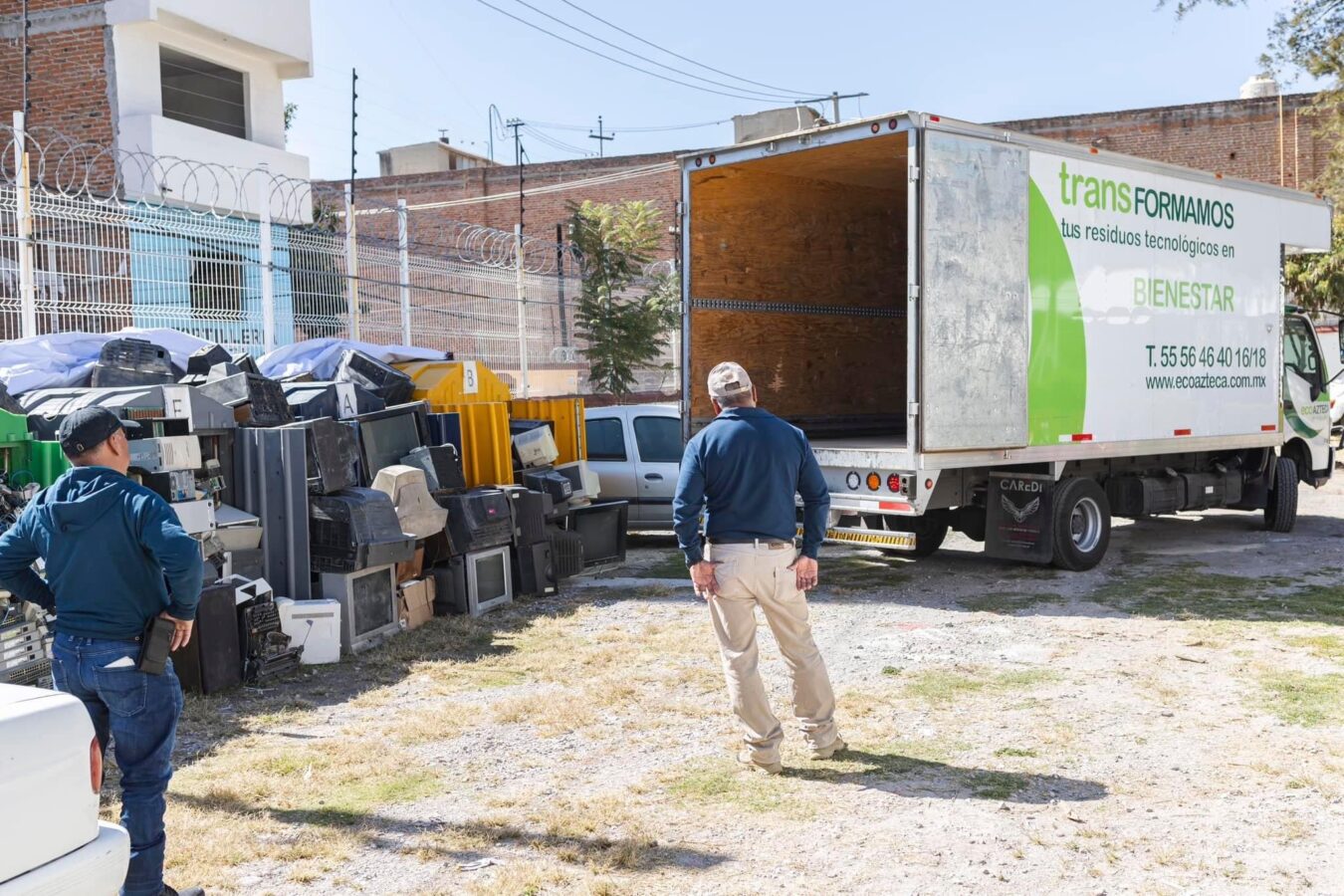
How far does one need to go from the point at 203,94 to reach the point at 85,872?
1942 cm

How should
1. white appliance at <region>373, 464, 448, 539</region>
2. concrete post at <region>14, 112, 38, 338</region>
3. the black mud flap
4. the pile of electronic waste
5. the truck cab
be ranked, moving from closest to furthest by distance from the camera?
the pile of electronic waste, white appliance at <region>373, 464, 448, 539</region>, concrete post at <region>14, 112, 38, 338</region>, the black mud flap, the truck cab

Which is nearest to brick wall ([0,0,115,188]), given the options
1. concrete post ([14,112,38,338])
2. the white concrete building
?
the white concrete building

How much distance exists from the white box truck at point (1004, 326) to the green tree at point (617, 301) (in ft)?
20.2

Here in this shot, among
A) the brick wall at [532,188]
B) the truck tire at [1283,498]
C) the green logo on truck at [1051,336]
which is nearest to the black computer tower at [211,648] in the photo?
the green logo on truck at [1051,336]

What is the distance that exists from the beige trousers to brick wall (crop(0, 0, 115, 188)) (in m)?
15.8

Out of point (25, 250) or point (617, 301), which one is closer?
point (25, 250)

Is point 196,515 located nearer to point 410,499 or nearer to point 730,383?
point 410,499

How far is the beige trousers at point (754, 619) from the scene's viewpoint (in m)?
5.29

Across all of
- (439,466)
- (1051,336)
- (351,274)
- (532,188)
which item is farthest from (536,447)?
(532,188)

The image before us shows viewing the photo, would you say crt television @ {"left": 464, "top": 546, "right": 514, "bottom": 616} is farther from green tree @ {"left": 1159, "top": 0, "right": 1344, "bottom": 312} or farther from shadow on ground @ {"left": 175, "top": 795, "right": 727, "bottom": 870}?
green tree @ {"left": 1159, "top": 0, "right": 1344, "bottom": 312}

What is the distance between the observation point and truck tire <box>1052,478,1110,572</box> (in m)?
10.1

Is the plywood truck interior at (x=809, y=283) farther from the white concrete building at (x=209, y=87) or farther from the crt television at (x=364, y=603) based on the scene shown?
the white concrete building at (x=209, y=87)

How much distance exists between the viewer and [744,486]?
530 cm

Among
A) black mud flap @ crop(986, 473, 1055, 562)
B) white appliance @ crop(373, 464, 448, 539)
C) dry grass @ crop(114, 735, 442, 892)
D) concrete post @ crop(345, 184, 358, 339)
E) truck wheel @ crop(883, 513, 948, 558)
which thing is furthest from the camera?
concrete post @ crop(345, 184, 358, 339)
